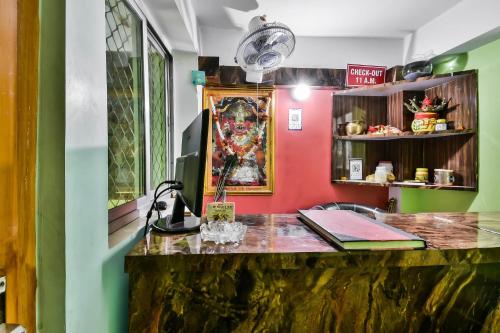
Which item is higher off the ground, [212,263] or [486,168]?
[486,168]

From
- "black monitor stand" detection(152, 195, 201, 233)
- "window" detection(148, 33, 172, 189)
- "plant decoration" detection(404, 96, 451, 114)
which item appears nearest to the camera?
"black monitor stand" detection(152, 195, 201, 233)

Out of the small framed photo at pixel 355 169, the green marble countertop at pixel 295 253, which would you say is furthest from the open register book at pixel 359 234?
the small framed photo at pixel 355 169

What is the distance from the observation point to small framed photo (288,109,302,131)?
3266 mm

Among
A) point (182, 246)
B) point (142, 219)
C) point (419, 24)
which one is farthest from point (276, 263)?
point (419, 24)

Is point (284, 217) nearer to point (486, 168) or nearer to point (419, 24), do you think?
point (486, 168)

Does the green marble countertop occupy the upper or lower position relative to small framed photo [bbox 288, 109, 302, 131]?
lower

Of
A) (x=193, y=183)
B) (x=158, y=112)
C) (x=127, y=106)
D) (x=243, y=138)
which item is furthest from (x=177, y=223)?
(x=243, y=138)

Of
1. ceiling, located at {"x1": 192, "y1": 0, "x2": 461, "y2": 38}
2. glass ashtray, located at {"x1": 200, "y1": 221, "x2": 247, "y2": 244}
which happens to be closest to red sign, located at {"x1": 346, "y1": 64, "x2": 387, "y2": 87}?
ceiling, located at {"x1": 192, "y1": 0, "x2": 461, "y2": 38}

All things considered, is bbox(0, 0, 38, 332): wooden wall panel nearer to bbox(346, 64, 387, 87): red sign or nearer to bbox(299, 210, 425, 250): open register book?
bbox(299, 210, 425, 250): open register book

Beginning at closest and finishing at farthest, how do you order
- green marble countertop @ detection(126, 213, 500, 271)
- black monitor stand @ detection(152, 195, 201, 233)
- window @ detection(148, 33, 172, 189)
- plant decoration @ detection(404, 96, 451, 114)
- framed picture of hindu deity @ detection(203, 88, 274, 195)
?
1. green marble countertop @ detection(126, 213, 500, 271)
2. black monitor stand @ detection(152, 195, 201, 233)
3. window @ detection(148, 33, 172, 189)
4. plant decoration @ detection(404, 96, 451, 114)
5. framed picture of hindu deity @ detection(203, 88, 274, 195)

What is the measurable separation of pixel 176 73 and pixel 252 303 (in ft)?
8.02

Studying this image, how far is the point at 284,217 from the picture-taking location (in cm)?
138

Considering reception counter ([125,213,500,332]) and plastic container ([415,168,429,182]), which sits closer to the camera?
reception counter ([125,213,500,332])

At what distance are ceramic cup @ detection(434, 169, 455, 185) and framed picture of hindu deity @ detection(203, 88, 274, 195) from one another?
1.74 meters
